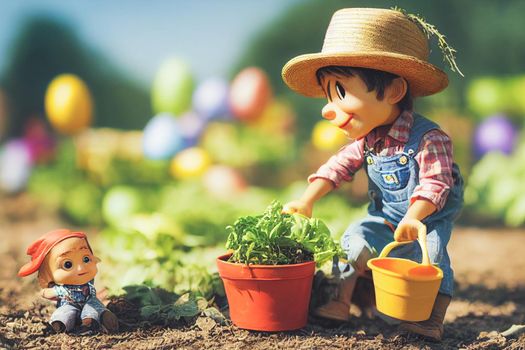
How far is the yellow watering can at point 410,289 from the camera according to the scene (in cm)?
221

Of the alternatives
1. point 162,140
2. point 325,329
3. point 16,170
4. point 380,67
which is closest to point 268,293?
point 325,329

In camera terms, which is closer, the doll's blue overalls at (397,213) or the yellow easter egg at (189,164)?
the doll's blue overalls at (397,213)

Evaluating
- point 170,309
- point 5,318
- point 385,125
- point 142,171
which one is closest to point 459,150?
point 142,171

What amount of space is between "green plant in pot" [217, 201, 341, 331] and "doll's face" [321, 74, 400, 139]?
0.42 m

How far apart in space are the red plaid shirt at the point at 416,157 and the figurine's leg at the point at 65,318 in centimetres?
117

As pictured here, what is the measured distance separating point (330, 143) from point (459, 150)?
1301 millimetres

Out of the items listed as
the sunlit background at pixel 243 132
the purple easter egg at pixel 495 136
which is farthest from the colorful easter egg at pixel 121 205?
the purple easter egg at pixel 495 136

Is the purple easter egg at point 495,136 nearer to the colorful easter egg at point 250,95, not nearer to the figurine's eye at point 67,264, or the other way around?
the colorful easter egg at point 250,95

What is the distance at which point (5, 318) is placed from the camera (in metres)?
2.68

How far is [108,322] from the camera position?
2.50 meters

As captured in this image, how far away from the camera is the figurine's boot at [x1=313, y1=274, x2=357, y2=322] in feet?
8.82

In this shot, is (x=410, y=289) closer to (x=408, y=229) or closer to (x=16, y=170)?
(x=408, y=229)

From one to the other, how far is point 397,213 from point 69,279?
1378 millimetres

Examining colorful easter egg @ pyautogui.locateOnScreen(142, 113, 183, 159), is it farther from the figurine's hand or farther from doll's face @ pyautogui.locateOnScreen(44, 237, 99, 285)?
doll's face @ pyautogui.locateOnScreen(44, 237, 99, 285)
